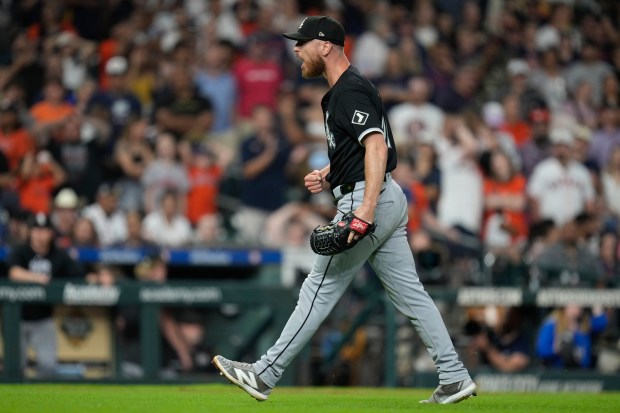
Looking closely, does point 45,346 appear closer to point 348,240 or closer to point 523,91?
point 348,240

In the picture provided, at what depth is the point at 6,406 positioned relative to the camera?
634 centimetres

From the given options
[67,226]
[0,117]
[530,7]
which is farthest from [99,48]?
[530,7]

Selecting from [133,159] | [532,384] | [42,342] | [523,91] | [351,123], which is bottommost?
[532,384]

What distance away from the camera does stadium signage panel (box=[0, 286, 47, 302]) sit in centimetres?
1049

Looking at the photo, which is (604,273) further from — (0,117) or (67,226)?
(0,117)

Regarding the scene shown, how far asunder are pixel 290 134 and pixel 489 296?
379 cm

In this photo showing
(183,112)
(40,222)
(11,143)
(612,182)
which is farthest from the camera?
(612,182)

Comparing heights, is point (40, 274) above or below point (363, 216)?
below

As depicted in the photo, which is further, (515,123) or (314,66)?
(515,123)

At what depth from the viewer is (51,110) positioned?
13641 mm

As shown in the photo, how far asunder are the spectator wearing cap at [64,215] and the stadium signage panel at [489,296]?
392cm

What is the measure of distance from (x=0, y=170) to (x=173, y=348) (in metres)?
3.51

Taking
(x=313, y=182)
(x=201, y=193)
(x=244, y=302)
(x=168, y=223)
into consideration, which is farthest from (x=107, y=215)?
(x=313, y=182)

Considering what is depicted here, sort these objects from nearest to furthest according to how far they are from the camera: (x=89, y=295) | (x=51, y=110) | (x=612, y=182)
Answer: (x=89, y=295)
(x=51, y=110)
(x=612, y=182)
